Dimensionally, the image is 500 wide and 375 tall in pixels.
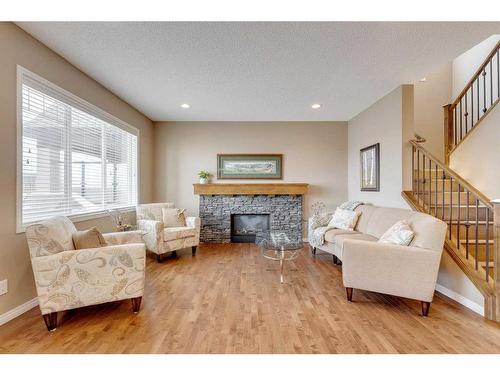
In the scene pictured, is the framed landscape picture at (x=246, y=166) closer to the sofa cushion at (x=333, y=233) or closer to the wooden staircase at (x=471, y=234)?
the sofa cushion at (x=333, y=233)

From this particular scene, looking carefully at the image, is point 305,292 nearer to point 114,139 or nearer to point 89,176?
point 89,176

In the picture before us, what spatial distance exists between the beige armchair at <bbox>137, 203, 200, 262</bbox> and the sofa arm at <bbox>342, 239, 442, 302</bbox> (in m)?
2.65

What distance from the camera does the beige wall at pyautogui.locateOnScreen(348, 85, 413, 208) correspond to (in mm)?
3572

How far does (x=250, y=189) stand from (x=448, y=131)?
3.62 m

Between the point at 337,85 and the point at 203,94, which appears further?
the point at 203,94

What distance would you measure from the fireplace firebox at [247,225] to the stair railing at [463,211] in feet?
9.29

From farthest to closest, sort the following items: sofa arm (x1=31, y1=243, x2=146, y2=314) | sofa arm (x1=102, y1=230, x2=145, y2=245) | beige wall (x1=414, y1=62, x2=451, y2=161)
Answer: beige wall (x1=414, y1=62, x2=451, y2=161) < sofa arm (x1=102, y1=230, x2=145, y2=245) < sofa arm (x1=31, y1=243, x2=146, y2=314)

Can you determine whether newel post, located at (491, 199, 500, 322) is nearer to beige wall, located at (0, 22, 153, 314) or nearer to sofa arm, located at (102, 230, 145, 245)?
sofa arm, located at (102, 230, 145, 245)

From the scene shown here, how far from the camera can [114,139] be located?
161 inches

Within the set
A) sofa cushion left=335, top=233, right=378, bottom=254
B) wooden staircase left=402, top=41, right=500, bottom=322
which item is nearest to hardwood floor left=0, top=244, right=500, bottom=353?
wooden staircase left=402, top=41, right=500, bottom=322

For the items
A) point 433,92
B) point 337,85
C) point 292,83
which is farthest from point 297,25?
point 433,92

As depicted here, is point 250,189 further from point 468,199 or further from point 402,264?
point 468,199

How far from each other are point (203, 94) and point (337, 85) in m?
1.95

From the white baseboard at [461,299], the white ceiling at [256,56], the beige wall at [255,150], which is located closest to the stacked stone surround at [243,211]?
the beige wall at [255,150]
